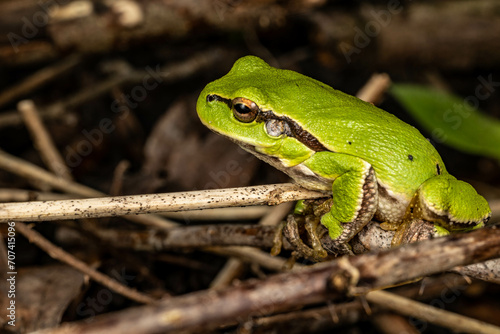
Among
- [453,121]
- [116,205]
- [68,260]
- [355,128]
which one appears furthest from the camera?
[453,121]

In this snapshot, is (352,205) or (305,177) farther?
(305,177)

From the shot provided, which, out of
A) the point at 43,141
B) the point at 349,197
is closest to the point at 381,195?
the point at 349,197

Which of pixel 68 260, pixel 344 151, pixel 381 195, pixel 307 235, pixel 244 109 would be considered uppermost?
pixel 244 109

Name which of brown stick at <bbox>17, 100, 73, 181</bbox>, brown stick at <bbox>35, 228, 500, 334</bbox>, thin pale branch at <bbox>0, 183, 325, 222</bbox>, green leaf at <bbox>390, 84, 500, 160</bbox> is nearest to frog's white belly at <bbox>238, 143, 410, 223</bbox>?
thin pale branch at <bbox>0, 183, 325, 222</bbox>

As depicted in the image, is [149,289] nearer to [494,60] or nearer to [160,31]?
[160,31]

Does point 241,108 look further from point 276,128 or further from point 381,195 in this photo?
point 381,195

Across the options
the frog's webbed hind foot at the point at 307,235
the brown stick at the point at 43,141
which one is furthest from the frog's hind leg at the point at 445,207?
the brown stick at the point at 43,141

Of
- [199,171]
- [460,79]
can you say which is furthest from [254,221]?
[460,79]
